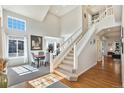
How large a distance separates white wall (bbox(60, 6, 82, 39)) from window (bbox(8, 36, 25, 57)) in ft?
12.9

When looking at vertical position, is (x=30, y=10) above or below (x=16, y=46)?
above

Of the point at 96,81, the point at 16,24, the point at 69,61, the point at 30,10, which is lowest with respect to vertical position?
the point at 96,81

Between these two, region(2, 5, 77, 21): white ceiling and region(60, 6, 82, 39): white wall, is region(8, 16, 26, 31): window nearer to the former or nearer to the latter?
region(2, 5, 77, 21): white ceiling

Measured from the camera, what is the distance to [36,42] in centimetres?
664

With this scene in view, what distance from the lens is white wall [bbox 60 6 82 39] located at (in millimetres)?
7133

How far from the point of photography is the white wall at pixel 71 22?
7133 mm

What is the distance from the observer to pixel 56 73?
3.90 metres

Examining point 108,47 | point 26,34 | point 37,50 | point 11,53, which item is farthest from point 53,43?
point 108,47

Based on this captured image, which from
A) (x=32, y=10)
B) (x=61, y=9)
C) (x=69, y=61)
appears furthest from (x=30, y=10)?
(x=69, y=61)

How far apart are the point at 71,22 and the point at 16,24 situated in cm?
456

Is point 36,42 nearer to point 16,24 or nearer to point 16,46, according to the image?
point 16,46

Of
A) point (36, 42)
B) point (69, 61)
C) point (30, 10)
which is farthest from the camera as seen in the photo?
point (36, 42)
